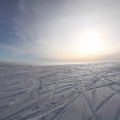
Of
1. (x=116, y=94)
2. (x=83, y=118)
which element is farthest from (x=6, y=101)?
(x=116, y=94)

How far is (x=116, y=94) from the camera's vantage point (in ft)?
28.9

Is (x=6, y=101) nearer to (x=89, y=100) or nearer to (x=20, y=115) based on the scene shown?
(x=20, y=115)

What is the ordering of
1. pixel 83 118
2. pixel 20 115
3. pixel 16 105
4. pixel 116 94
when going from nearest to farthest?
1. pixel 83 118
2. pixel 20 115
3. pixel 16 105
4. pixel 116 94

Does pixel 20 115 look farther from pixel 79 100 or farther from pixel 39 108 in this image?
pixel 79 100

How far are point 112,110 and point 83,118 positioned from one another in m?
1.79

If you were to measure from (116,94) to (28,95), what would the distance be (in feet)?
20.9

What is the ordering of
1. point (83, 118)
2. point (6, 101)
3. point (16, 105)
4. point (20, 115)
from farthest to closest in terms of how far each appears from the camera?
point (6, 101)
point (16, 105)
point (20, 115)
point (83, 118)

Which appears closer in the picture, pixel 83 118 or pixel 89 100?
pixel 83 118

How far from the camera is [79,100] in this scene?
779 centimetres

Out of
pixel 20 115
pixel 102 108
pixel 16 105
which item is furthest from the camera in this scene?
pixel 16 105

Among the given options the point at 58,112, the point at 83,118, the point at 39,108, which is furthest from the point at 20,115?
the point at 83,118

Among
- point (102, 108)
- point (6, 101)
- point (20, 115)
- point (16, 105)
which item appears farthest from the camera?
point (6, 101)

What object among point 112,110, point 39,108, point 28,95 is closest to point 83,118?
point 112,110

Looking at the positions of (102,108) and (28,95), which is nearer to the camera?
(102,108)
